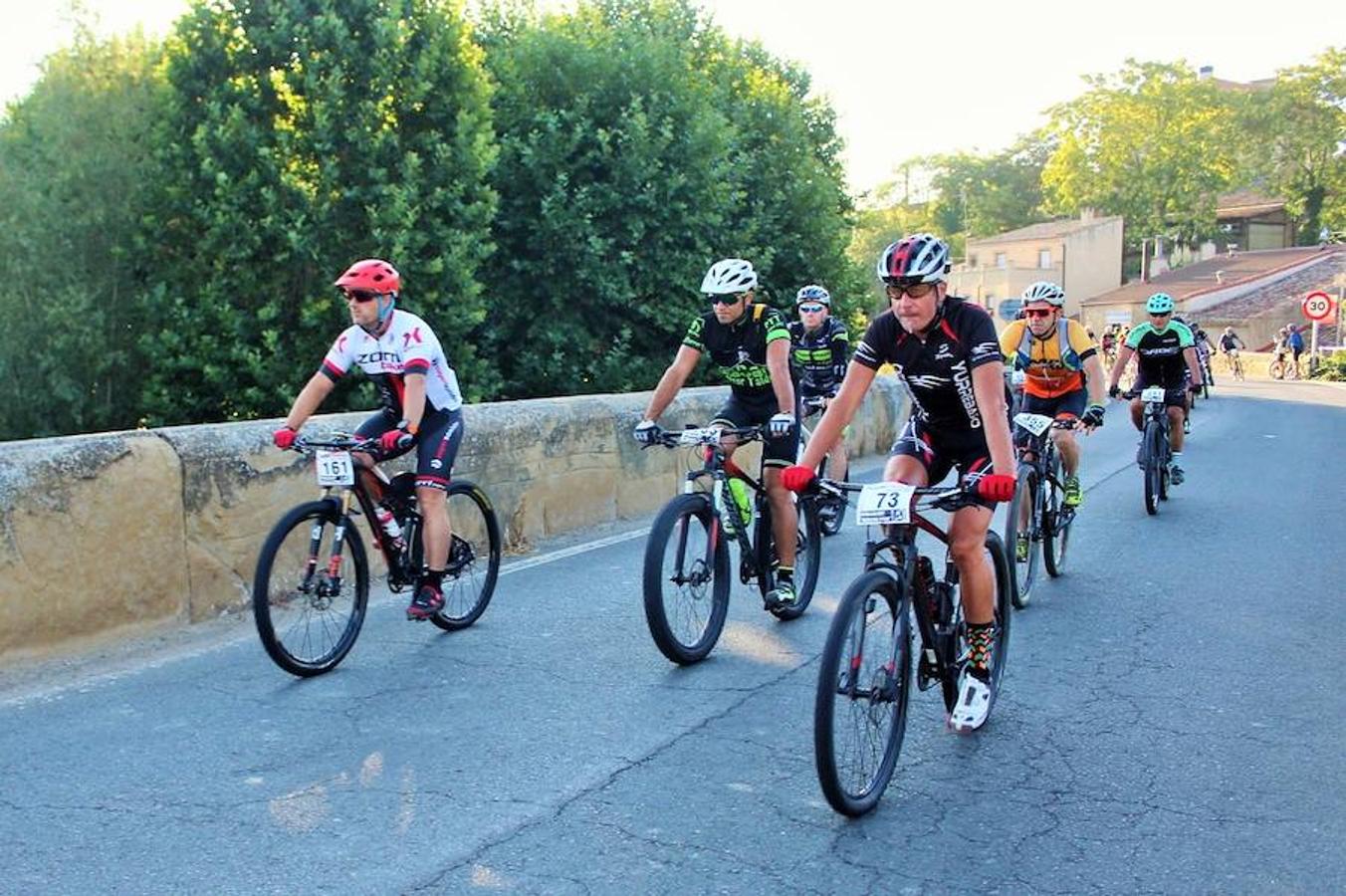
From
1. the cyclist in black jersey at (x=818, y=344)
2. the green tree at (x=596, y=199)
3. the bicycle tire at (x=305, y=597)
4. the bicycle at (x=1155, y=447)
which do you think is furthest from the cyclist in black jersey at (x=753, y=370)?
the green tree at (x=596, y=199)

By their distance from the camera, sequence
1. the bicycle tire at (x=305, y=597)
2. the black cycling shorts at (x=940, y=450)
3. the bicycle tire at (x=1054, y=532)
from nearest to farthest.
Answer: the black cycling shorts at (x=940, y=450) < the bicycle tire at (x=305, y=597) < the bicycle tire at (x=1054, y=532)

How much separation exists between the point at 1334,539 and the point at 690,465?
550 cm

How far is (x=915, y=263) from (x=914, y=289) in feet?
0.35

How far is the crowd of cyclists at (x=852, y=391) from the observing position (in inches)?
196

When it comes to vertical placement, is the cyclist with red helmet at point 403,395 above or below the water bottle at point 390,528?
above

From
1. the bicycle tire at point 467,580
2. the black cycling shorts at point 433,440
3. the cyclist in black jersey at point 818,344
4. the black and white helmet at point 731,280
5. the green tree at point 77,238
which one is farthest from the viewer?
the green tree at point 77,238

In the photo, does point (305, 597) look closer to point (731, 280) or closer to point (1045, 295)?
point (731, 280)

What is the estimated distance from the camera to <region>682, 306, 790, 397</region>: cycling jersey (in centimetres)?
713

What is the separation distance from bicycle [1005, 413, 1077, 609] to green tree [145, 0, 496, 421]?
7648mm

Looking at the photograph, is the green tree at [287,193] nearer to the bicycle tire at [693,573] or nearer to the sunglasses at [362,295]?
the sunglasses at [362,295]

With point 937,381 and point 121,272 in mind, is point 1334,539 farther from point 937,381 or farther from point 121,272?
point 121,272

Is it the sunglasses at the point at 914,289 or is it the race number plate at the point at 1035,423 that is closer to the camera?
the sunglasses at the point at 914,289

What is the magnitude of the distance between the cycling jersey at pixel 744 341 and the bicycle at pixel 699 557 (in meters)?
0.37

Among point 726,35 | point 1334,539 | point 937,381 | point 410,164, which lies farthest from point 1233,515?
point 726,35
